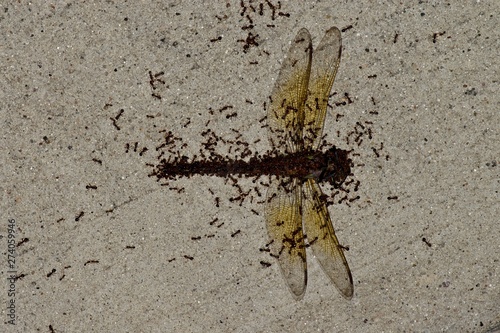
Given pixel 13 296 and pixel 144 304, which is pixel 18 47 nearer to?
pixel 13 296

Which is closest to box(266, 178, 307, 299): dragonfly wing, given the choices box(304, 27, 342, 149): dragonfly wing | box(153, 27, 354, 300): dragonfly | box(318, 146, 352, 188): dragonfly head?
box(153, 27, 354, 300): dragonfly

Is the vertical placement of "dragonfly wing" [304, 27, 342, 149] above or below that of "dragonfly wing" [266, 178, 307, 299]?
above

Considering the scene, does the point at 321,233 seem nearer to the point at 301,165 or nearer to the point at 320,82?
the point at 301,165

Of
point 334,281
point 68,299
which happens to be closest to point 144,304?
point 68,299

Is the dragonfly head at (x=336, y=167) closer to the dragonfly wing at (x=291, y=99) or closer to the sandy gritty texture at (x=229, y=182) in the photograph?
the sandy gritty texture at (x=229, y=182)

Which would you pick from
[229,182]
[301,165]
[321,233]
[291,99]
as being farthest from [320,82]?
[321,233]

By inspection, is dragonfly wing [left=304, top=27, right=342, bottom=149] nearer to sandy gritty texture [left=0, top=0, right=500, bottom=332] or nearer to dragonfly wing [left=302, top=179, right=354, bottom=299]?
sandy gritty texture [left=0, top=0, right=500, bottom=332]
